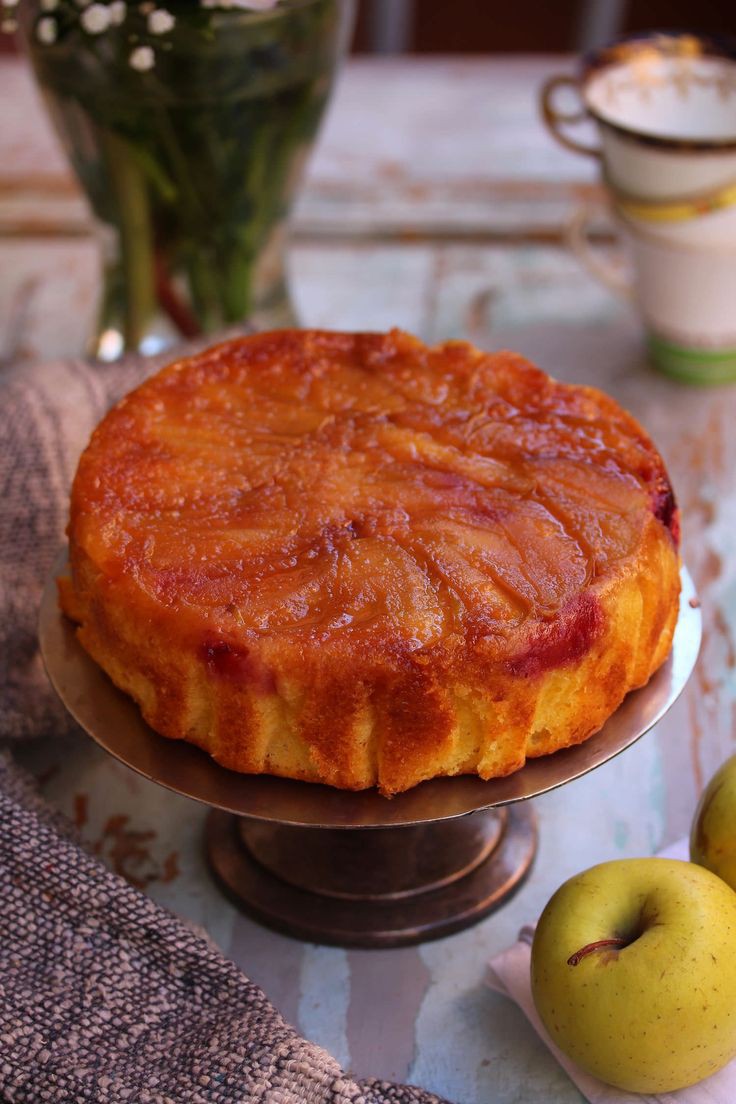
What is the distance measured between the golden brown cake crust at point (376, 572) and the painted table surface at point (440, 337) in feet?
0.77

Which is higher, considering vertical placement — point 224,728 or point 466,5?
point 224,728

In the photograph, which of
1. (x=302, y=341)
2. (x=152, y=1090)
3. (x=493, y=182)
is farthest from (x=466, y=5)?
(x=152, y=1090)

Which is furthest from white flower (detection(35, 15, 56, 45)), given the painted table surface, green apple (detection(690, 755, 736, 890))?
green apple (detection(690, 755, 736, 890))

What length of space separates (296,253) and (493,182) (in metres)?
0.39

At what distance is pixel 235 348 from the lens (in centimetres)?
136

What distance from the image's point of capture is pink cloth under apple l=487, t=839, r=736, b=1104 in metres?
1.04

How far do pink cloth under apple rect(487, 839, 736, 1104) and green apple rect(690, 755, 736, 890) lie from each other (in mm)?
159

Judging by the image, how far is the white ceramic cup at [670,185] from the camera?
1.76m

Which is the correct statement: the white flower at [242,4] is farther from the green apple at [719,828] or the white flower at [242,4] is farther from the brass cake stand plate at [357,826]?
the green apple at [719,828]

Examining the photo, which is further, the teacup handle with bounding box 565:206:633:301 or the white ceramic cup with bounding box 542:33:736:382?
the teacup handle with bounding box 565:206:633:301

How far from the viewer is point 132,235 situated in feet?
5.88

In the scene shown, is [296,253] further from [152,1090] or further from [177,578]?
[152,1090]

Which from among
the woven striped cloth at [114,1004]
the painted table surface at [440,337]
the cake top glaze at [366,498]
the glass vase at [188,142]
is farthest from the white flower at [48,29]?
the woven striped cloth at [114,1004]

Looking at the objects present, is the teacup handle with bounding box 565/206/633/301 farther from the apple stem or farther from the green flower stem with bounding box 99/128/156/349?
the apple stem
